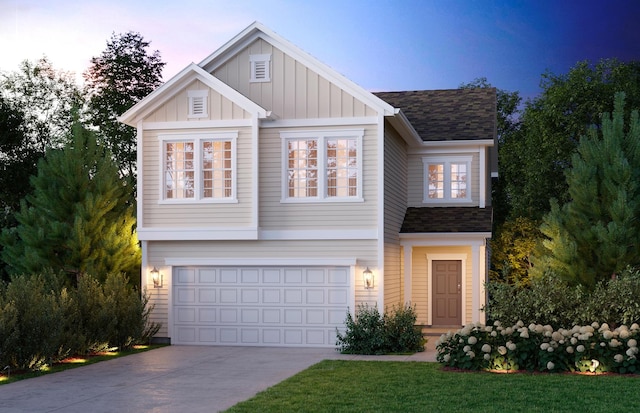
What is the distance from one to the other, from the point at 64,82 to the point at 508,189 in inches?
830

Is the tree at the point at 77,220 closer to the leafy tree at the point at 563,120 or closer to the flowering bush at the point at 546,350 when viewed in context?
the flowering bush at the point at 546,350

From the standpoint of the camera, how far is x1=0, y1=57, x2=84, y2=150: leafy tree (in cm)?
3900

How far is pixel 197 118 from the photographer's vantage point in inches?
803

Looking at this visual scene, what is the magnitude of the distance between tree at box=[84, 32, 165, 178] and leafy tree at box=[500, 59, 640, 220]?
16.5 m

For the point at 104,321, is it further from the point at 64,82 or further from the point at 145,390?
the point at 64,82

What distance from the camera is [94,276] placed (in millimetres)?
20719

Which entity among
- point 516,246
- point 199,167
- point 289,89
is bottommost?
point 516,246

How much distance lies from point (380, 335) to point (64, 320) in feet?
21.9

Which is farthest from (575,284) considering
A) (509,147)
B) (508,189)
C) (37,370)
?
(509,147)

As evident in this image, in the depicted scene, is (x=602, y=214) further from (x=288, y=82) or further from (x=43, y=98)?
(x=43, y=98)

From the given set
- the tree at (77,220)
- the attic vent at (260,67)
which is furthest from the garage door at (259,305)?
the attic vent at (260,67)

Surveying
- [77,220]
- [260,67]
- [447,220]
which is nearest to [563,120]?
[447,220]

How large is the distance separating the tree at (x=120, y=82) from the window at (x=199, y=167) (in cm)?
1683

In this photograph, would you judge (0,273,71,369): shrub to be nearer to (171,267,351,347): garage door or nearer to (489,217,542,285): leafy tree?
(171,267,351,347): garage door
